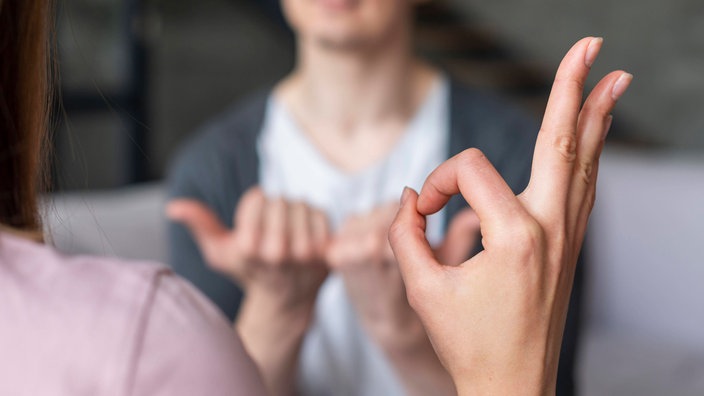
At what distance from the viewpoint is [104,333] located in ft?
0.96

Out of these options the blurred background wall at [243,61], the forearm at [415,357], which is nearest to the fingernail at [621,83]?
the forearm at [415,357]

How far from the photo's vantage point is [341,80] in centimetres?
75

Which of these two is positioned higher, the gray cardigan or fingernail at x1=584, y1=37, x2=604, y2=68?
fingernail at x1=584, y1=37, x2=604, y2=68

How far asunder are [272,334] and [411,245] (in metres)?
0.31

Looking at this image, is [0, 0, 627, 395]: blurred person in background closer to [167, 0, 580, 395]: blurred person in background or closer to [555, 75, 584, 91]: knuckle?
[555, 75, 584, 91]: knuckle

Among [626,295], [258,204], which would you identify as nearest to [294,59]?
[626,295]

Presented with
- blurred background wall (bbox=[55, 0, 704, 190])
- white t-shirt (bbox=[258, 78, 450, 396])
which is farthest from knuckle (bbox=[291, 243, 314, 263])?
blurred background wall (bbox=[55, 0, 704, 190])

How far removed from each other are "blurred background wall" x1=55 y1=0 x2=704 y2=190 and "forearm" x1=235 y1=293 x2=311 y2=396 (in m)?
1.77

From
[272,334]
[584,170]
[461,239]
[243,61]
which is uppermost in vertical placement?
[584,170]

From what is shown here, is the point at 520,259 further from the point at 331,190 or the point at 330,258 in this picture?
the point at 331,190

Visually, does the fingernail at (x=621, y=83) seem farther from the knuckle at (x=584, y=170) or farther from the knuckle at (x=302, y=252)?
the knuckle at (x=302, y=252)

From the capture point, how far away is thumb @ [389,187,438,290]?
307 millimetres

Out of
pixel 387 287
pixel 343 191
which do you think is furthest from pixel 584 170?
pixel 343 191

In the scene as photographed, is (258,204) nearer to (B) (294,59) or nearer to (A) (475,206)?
(A) (475,206)
